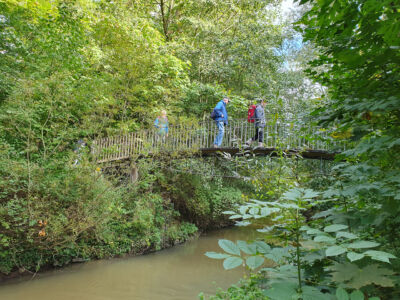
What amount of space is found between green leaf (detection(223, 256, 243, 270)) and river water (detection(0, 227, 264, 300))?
551 cm

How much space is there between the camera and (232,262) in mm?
1208

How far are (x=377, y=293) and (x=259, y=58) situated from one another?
1508cm

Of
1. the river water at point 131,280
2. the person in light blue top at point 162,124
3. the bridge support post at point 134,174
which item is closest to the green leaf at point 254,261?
the river water at point 131,280

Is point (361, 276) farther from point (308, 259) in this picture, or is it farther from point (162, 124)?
point (162, 124)

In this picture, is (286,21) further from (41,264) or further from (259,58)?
(41,264)

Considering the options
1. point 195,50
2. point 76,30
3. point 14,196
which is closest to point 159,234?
point 14,196

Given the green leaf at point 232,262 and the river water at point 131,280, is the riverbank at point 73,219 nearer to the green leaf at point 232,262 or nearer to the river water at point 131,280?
the river water at point 131,280

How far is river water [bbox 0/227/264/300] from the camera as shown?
6586 mm

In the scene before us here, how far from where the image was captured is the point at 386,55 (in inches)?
65.6

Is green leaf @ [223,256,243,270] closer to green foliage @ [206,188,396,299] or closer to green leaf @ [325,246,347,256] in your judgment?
green foliage @ [206,188,396,299]

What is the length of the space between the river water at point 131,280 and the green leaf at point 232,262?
18.1 ft

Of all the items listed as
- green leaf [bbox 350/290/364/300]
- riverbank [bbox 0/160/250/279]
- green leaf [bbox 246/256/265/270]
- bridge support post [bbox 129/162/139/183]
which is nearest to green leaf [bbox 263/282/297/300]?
green leaf [bbox 246/256/265/270]

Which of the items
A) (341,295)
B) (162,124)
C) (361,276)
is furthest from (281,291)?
(162,124)

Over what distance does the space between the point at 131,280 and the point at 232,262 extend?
7.35 meters
